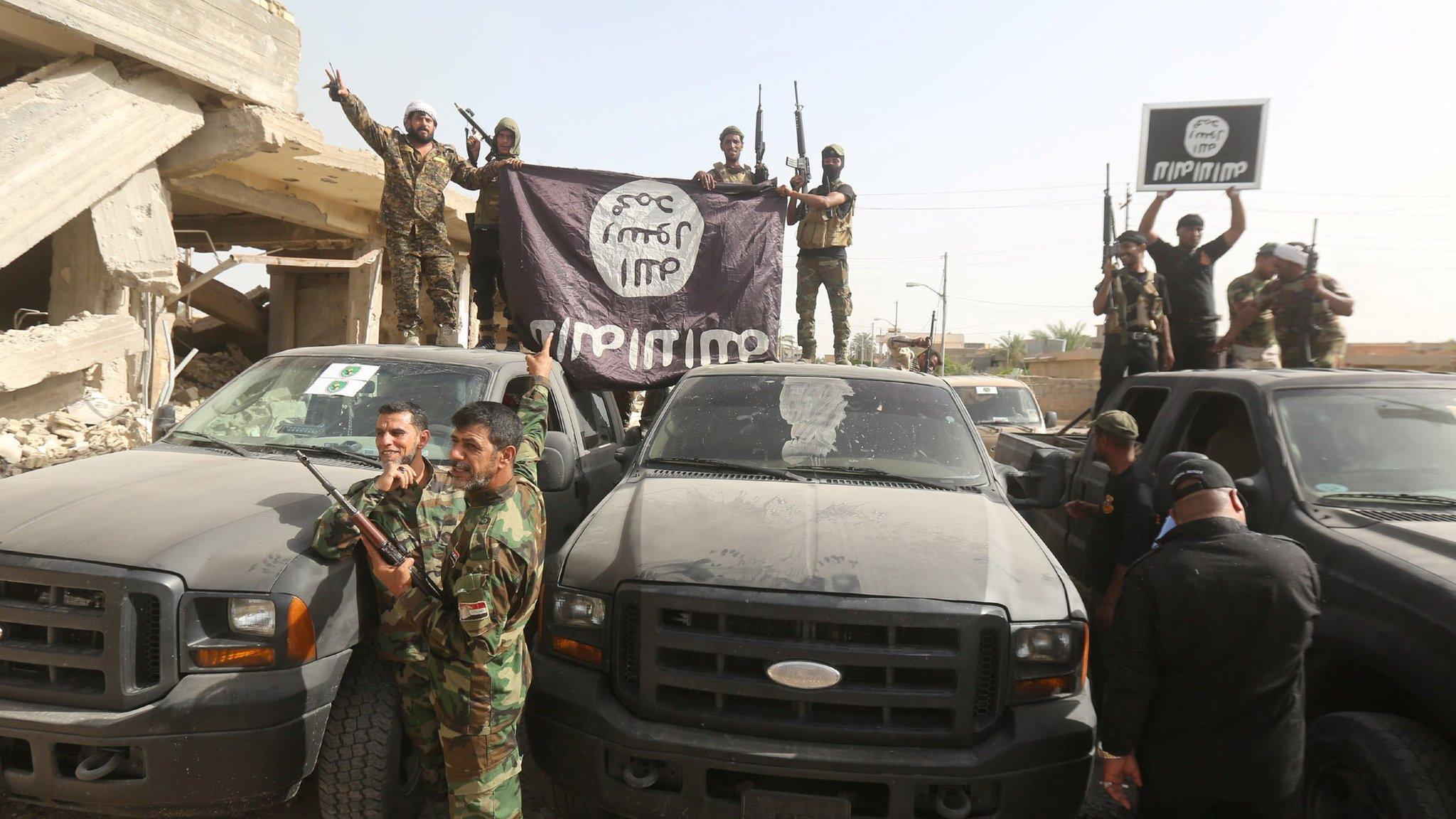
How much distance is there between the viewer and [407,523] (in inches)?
124

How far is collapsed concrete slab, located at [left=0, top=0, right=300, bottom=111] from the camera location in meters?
7.10

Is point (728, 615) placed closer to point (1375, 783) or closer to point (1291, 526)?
point (1375, 783)

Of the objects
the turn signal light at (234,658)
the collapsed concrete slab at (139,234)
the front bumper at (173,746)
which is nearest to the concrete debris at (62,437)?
the collapsed concrete slab at (139,234)

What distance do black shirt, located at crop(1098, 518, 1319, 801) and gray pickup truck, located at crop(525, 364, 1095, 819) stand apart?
23 centimetres

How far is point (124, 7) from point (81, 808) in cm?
726

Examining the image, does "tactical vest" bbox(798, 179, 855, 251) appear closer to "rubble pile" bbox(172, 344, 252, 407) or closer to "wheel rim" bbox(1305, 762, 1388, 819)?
"wheel rim" bbox(1305, 762, 1388, 819)

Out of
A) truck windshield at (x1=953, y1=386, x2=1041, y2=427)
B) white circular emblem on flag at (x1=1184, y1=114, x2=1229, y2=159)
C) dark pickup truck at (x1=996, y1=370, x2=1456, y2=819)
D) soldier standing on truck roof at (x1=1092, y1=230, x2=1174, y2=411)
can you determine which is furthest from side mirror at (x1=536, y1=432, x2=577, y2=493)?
white circular emblem on flag at (x1=1184, y1=114, x2=1229, y2=159)

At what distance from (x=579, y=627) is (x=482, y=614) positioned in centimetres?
50

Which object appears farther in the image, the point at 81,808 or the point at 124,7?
the point at 124,7

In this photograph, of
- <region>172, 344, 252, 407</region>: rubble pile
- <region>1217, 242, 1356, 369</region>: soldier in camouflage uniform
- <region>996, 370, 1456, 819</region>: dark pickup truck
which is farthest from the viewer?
<region>172, 344, 252, 407</region>: rubble pile

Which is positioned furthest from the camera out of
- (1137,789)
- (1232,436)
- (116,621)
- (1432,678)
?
(1232,436)

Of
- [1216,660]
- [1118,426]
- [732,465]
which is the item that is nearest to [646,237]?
[732,465]

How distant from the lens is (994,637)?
284 cm

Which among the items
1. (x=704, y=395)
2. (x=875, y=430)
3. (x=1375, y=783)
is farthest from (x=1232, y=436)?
(x=704, y=395)
